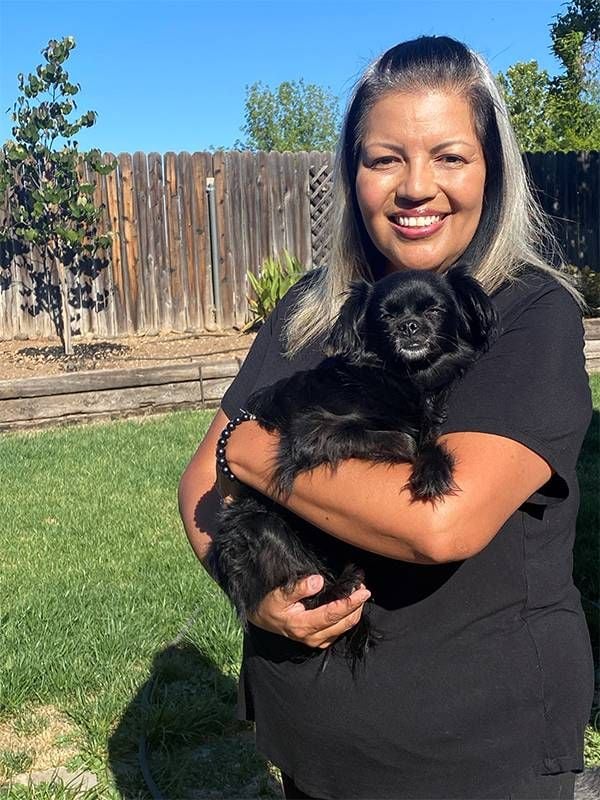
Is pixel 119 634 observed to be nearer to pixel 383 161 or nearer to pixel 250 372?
pixel 250 372

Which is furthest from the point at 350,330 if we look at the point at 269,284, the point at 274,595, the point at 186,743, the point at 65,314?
the point at 269,284

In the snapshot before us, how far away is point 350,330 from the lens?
2084 mm

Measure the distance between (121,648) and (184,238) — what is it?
29.8ft

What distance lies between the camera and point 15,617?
14.4ft

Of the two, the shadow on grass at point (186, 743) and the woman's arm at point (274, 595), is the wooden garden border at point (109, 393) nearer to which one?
the shadow on grass at point (186, 743)

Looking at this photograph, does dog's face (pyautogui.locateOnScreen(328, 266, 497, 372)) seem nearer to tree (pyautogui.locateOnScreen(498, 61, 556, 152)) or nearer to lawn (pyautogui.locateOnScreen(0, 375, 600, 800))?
lawn (pyautogui.locateOnScreen(0, 375, 600, 800))

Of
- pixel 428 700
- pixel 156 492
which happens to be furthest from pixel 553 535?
pixel 156 492

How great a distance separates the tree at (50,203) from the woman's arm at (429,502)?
959 cm

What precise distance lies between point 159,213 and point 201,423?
16.0 feet

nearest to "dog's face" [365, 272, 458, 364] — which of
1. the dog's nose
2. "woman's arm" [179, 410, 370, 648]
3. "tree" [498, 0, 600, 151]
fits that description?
the dog's nose

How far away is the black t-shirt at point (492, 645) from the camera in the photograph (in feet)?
5.69

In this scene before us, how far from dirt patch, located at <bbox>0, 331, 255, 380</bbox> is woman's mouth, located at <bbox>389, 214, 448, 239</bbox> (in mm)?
7613

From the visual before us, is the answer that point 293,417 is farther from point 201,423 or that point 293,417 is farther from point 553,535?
point 201,423

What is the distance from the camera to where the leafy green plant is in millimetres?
11984
